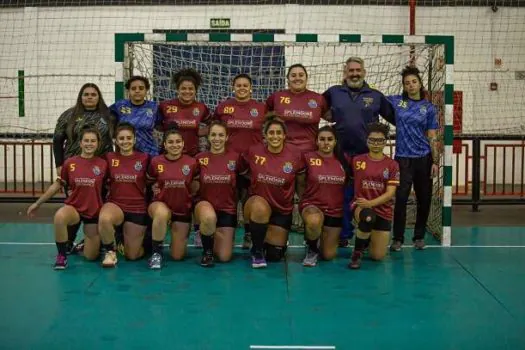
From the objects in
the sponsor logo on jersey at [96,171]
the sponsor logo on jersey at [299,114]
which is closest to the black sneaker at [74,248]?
the sponsor logo on jersey at [96,171]

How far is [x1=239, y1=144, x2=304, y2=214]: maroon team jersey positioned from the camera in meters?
5.94

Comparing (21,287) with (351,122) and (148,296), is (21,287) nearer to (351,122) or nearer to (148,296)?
(148,296)

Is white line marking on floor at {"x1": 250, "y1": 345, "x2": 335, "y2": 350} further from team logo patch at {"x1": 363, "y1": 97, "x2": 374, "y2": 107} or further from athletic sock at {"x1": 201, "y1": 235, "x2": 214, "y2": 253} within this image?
team logo patch at {"x1": 363, "y1": 97, "x2": 374, "y2": 107}

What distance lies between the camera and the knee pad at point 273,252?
240 inches

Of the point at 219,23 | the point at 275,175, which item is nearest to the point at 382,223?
the point at 275,175

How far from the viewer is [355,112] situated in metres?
6.42

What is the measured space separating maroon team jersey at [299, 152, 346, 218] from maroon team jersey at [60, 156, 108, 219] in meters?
2.01

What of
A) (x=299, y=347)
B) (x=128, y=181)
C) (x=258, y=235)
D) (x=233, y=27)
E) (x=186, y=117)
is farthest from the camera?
(x=233, y=27)

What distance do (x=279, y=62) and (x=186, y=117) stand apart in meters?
4.28

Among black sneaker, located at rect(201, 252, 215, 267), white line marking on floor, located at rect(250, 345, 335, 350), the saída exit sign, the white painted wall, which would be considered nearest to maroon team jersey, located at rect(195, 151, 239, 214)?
black sneaker, located at rect(201, 252, 215, 267)

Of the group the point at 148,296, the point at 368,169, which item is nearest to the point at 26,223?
the point at 148,296

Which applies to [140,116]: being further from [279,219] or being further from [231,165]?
[279,219]

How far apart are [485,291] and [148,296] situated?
2.70 m

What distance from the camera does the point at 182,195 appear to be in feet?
19.7
